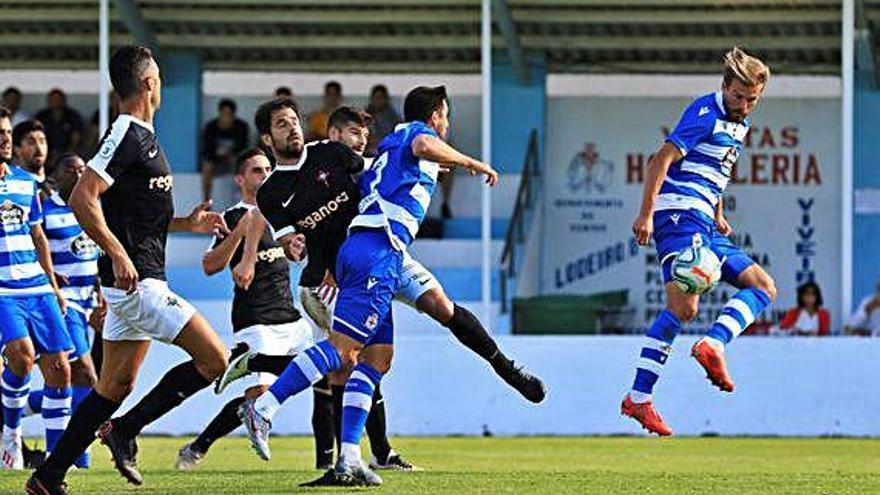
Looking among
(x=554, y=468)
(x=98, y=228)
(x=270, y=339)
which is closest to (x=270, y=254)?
(x=270, y=339)

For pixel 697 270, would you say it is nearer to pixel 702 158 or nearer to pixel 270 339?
pixel 702 158

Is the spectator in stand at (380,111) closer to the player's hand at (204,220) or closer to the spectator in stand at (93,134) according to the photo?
the spectator in stand at (93,134)

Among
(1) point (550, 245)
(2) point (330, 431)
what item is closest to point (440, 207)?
(1) point (550, 245)

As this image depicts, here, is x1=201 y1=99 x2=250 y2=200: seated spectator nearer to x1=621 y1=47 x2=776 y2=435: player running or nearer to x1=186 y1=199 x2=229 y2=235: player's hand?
x1=186 y1=199 x2=229 y2=235: player's hand

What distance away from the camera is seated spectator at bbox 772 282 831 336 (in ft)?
73.4

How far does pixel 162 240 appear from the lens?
439 inches

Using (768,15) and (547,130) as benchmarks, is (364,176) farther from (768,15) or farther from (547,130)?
(547,130)

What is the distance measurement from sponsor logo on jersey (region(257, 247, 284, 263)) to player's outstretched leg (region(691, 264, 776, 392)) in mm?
3033

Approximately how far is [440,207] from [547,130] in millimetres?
1725

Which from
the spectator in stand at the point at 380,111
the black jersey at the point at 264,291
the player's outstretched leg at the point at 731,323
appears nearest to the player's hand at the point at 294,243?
the black jersey at the point at 264,291

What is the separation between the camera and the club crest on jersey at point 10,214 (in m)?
13.8

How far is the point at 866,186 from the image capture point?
2552 centimetres

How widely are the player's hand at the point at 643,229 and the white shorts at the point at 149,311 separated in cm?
264

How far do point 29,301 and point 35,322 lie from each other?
0.14 metres
